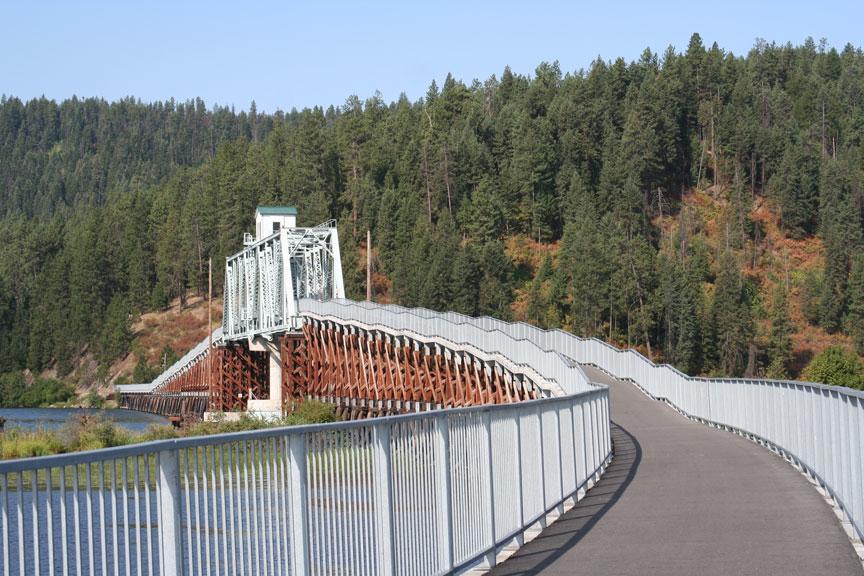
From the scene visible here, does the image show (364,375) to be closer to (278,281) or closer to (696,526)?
(278,281)

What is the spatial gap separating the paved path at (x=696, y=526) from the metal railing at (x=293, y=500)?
0.72 m

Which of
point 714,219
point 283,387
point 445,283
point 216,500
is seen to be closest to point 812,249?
point 714,219

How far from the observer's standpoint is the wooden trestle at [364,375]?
5128 cm

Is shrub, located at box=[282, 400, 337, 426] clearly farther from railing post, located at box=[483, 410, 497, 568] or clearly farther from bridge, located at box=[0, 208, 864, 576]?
railing post, located at box=[483, 410, 497, 568]

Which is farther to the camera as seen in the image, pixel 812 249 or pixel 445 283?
pixel 812 249

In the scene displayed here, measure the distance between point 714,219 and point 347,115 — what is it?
180ft

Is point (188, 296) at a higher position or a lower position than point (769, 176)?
lower

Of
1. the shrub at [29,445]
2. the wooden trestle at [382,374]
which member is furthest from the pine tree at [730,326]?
the shrub at [29,445]

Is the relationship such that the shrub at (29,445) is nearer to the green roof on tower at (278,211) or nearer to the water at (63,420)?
the water at (63,420)

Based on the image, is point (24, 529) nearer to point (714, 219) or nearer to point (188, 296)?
point (714, 219)

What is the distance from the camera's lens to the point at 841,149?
6353 inches

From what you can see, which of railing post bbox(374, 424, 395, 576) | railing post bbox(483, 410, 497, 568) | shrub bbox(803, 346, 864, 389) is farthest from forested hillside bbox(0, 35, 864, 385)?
railing post bbox(374, 424, 395, 576)

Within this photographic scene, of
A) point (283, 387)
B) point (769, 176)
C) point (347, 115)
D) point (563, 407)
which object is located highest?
point (347, 115)

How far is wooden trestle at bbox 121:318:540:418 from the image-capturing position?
5128cm
